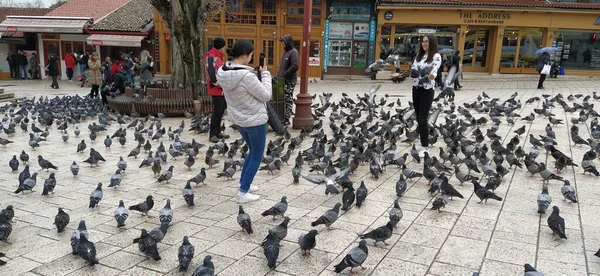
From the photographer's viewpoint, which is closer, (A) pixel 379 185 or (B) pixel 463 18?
(A) pixel 379 185

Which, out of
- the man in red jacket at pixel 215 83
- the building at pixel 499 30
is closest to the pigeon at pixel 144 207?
the man in red jacket at pixel 215 83

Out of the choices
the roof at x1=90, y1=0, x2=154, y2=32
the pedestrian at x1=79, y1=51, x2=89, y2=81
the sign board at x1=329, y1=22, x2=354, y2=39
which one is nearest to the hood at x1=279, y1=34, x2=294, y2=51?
the sign board at x1=329, y1=22, x2=354, y2=39

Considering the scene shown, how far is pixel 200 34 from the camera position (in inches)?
478

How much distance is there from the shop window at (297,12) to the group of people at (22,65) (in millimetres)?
16670

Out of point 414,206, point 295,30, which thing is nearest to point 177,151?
point 414,206

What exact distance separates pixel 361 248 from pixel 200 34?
32.7 feet

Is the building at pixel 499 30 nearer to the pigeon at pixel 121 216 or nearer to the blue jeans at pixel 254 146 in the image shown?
the blue jeans at pixel 254 146

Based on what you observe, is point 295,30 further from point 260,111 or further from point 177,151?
point 260,111

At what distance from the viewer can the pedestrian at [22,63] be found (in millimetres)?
27428

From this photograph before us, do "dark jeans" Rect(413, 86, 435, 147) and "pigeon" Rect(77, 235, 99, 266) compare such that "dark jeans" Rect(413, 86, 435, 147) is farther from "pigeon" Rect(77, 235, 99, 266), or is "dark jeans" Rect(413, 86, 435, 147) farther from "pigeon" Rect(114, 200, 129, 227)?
"pigeon" Rect(77, 235, 99, 266)

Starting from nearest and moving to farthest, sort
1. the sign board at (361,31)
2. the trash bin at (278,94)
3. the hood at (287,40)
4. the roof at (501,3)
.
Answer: the hood at (287,40) → the trash bin at (278,94) → the roof at (501,3) → the sign board at (361,31)

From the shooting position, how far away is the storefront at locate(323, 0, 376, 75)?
2614 centimetres

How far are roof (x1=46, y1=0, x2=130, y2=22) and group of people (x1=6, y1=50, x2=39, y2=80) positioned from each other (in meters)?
3.75

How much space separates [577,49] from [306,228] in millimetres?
28299
